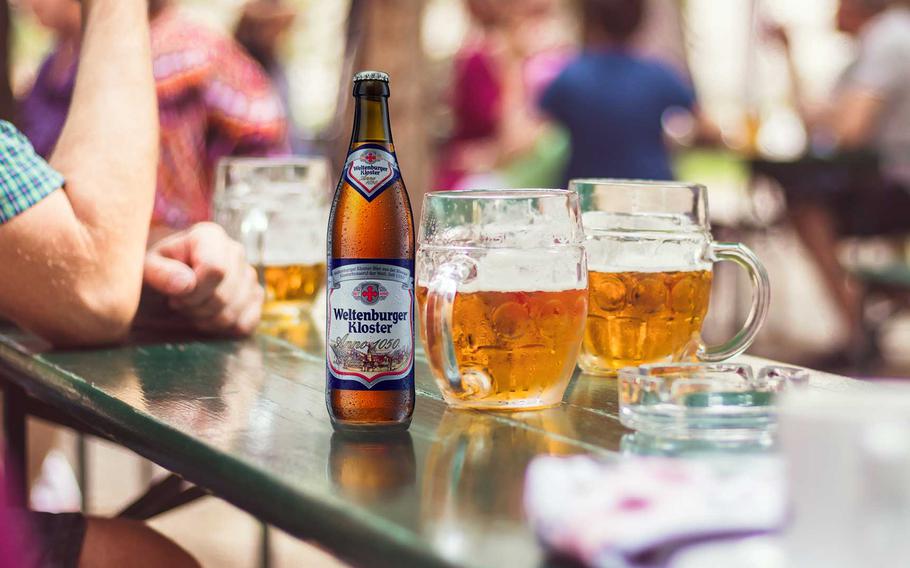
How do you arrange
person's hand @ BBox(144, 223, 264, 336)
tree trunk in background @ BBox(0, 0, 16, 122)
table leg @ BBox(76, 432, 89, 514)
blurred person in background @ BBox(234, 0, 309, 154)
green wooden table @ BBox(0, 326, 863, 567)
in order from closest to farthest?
green wooden table @ BBox(0, 326, 863, 567)
person's hand @ BBox(144, 223, 264, 336)
tree trunk in background @ BBox(0, 0, 16, 122)
table leg @ BBox(76, 432, 89, 514)
blurred person in background @ BBox(234, 0, 309, 154)

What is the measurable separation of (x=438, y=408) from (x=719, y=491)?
423 millimetres

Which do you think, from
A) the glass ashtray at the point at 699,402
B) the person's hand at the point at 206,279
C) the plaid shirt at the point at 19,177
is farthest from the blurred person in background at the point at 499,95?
the glass ashtray at the point at 699,402

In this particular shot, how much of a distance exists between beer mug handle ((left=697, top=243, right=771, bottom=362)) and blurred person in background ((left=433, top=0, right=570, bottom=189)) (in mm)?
3870

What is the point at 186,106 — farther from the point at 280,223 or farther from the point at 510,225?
the point at 510,225

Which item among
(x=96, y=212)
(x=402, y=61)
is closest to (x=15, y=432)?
(x=96, y=212)

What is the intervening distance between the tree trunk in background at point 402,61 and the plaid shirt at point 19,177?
316 centimetres

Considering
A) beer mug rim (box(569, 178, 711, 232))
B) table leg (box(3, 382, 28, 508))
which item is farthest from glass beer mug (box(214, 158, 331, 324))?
beer mug rim (box(569, 178, 711, 232))

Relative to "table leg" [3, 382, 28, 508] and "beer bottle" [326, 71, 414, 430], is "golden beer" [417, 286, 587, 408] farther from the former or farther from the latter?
"table leg" [3, 382, 28, 508]

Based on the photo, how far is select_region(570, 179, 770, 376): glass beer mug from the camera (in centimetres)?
123

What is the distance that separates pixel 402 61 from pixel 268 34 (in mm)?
1090

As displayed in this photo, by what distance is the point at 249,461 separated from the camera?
0.84m

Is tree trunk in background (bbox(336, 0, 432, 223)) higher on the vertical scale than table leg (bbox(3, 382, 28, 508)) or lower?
higher

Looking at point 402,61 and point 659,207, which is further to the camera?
point 402,61

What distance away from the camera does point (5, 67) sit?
2.20 m
